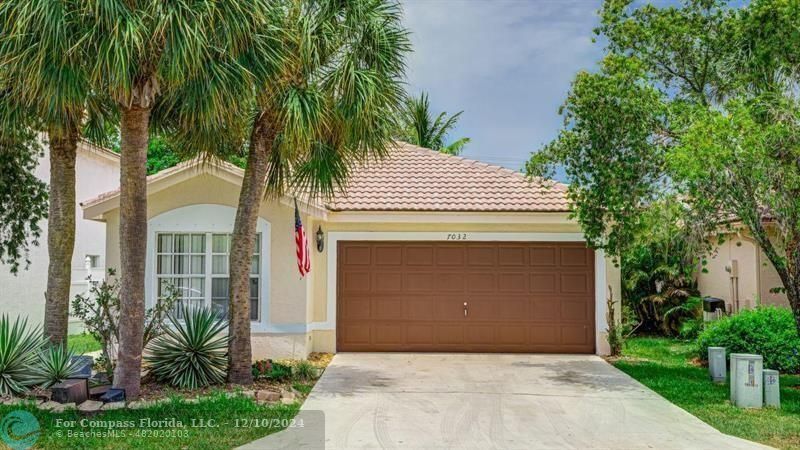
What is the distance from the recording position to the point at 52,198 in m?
10.7

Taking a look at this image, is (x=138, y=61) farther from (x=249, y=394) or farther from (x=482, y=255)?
(x=482, y=255)

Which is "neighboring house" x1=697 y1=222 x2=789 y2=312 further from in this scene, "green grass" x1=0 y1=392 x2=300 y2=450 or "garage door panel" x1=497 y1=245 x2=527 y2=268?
"green grass" x1=0 y1=392 x2=300 y2=450

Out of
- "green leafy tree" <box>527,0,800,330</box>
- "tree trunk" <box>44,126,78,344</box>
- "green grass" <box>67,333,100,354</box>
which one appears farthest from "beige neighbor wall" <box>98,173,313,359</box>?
"green leafy tree" <box>527,0,800,330</box>

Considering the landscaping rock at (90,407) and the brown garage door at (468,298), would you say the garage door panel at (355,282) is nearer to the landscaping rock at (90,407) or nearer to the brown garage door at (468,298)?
the brown garage door at (468,298)

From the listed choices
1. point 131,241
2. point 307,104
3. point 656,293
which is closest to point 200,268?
point 131,241

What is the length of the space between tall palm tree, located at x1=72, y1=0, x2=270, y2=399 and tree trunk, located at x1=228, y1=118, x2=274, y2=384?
1.53 metres

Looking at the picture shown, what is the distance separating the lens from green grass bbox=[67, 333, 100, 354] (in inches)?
589

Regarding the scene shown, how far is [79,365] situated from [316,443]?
4574 mm

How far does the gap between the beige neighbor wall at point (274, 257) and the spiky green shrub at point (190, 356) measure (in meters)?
2.82

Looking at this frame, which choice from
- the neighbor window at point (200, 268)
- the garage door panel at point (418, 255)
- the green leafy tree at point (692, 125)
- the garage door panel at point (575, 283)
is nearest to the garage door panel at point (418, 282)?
the garage door panel at point (418, 255)

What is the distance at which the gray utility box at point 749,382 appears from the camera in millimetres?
9383

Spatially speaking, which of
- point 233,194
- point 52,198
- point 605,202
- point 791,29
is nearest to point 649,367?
point 605,202

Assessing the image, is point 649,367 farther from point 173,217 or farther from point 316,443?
point 173,217

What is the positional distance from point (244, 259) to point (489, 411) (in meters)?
4.49
